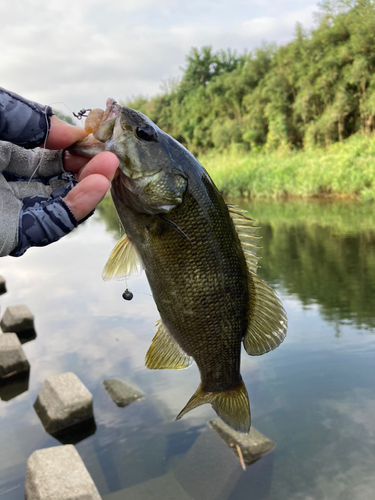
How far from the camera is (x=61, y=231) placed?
1646mm

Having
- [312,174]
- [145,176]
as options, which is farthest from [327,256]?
[145,176]

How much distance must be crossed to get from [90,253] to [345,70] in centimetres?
2143

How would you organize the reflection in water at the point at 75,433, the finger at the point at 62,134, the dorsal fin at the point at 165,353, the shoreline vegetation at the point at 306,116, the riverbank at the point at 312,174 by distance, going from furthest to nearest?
the shoreline vegetation at the point at 306,116 → the riverbank at the point at 312,174 → the reflection in water at the point at 75,433 → the dorsal fin at the point at 165,353 → the finger at the point at 62,134

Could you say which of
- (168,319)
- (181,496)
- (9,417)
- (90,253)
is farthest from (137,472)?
(90,253)

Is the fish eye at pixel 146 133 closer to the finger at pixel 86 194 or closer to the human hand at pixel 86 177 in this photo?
the human hand at pixel 86 177

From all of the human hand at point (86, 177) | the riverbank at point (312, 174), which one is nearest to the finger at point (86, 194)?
the human hand at point (86, 177)

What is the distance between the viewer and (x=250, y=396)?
8148 millimetres

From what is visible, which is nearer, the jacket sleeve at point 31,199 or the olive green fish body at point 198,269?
the jacket sleeve at point 31,199

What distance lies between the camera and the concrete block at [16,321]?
11758 millimetres

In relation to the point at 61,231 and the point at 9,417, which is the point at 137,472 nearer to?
the point at 9,417

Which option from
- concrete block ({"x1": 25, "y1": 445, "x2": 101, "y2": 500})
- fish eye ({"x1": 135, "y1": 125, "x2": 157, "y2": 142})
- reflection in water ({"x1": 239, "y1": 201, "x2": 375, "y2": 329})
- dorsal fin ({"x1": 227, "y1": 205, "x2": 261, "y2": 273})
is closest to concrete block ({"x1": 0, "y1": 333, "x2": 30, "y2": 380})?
concrete block ({"x1": 25, "y1": 445, "x2": 101, "y2": 500})

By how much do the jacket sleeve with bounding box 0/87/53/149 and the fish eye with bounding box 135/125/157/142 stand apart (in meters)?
0.38

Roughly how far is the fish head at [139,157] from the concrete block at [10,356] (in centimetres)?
817

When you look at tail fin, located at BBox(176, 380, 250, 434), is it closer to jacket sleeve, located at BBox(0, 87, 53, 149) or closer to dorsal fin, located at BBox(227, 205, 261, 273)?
dorsal fin, located at BBox(227, 205, 261, 273)
